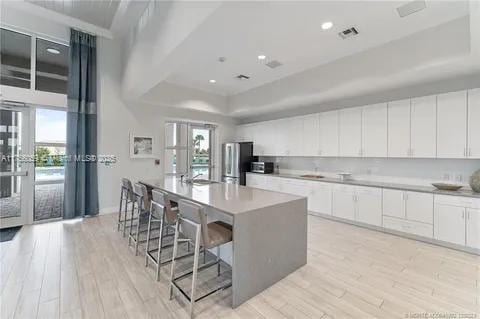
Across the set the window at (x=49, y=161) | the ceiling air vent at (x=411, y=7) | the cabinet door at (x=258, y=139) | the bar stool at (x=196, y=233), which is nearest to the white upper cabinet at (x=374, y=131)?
the ceiling air vent at (x=411, y=7)

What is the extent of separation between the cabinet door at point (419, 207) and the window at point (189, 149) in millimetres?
4421

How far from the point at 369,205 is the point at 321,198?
971 mm

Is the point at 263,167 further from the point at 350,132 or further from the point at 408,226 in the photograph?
the point at 408,226

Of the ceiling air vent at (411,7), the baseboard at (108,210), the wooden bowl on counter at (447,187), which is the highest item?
the ceiling air vent at (411,7)

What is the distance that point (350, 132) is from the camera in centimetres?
468

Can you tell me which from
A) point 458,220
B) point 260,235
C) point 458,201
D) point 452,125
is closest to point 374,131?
point 452,125

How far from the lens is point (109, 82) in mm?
5027

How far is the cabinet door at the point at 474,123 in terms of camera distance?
3232 mm

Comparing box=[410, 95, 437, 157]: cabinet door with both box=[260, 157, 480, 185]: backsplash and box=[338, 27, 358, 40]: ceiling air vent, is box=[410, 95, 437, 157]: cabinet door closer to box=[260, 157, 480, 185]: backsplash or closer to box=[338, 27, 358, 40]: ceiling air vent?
box=[260, 157, 480, 185]: backsplash

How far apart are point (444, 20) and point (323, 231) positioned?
3526 mm

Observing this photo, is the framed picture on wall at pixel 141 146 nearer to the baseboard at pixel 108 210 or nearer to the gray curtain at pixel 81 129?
the gray curtain at pixel 81 129

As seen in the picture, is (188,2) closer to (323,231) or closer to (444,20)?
(444,20)

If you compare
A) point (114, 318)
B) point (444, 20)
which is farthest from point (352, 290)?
point (444, 20)

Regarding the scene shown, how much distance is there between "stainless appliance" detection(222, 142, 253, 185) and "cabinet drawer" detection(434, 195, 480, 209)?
4357 millimetres
